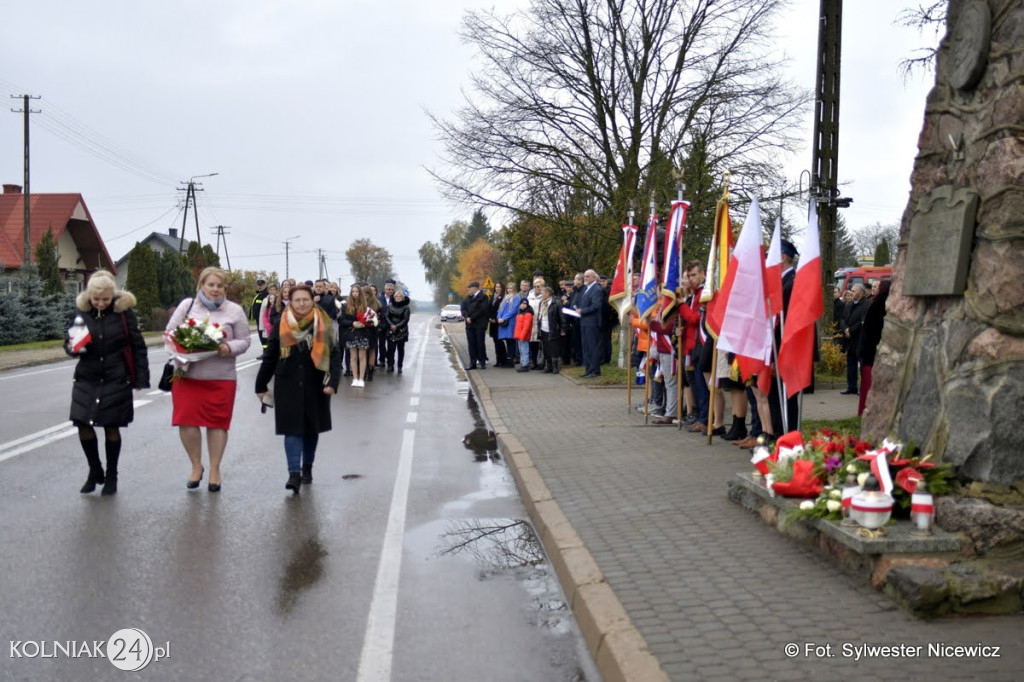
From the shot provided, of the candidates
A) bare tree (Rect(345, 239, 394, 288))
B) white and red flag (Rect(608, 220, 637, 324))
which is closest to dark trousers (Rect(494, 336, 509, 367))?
white and red flag (Rect(608, 220, 637, 324))

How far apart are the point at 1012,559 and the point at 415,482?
16.8 ft

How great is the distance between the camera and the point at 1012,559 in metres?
5.42

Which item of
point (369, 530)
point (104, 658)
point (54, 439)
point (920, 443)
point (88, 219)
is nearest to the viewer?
point (104, 658)

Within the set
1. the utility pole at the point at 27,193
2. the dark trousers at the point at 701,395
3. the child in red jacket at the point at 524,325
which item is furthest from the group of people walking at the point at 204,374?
the utility pole at the point at 27,193

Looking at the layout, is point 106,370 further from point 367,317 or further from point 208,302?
point 367,317

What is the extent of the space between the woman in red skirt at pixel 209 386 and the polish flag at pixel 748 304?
4277 mm

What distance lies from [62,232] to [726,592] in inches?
2071

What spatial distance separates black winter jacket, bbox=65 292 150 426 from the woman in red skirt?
1.15 feet

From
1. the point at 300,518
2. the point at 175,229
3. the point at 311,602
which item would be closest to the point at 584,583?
the point at 311,602

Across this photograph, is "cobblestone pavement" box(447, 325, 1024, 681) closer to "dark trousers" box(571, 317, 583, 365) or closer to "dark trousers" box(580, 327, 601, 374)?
"dark trousers" box(580, 327, 601, 374)

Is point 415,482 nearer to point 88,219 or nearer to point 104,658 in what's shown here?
point 104,658

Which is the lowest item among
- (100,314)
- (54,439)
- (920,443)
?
(54,439)

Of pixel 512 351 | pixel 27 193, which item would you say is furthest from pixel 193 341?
pixel 27 193

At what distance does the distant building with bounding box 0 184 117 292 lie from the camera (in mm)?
50469
